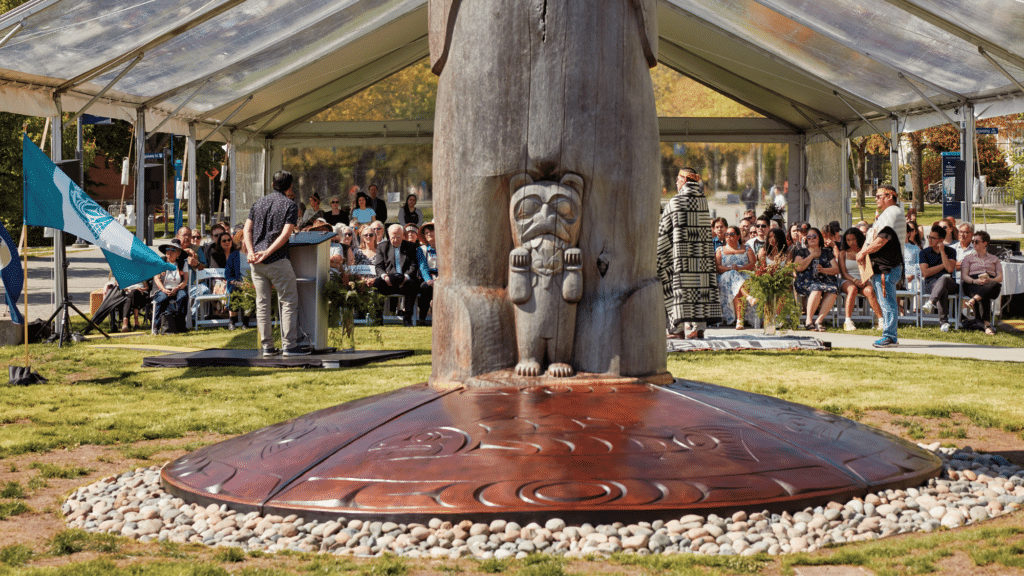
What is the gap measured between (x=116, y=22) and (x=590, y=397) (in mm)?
8121

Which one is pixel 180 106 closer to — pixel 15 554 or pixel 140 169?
pixel 140 169

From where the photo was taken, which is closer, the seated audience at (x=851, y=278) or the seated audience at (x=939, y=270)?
the seated audience at (x=851, y=278)

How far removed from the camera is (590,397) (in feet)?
12.9

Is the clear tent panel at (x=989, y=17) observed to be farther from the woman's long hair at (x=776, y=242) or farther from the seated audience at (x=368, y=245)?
the seated audience at (x=368, y=245)

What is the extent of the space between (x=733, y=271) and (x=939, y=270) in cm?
263

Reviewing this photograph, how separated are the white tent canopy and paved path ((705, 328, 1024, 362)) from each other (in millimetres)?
3303

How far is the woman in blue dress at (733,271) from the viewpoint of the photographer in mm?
12195

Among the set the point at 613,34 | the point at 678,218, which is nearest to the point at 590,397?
the point at 613,34

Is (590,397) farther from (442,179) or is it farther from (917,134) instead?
(917,134)

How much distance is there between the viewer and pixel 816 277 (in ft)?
40.5

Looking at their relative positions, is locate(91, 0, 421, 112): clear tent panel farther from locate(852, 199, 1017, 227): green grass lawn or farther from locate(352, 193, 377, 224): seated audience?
locate(852, 199, 1017, 227): green grass lawn

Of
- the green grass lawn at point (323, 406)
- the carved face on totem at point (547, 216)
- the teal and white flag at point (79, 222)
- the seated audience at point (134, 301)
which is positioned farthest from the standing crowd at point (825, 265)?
the seated audience at point (134, 301)

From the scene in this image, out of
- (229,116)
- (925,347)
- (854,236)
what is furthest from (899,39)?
(229,116)

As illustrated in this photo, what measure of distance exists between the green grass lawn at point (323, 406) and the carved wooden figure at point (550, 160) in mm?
1351
